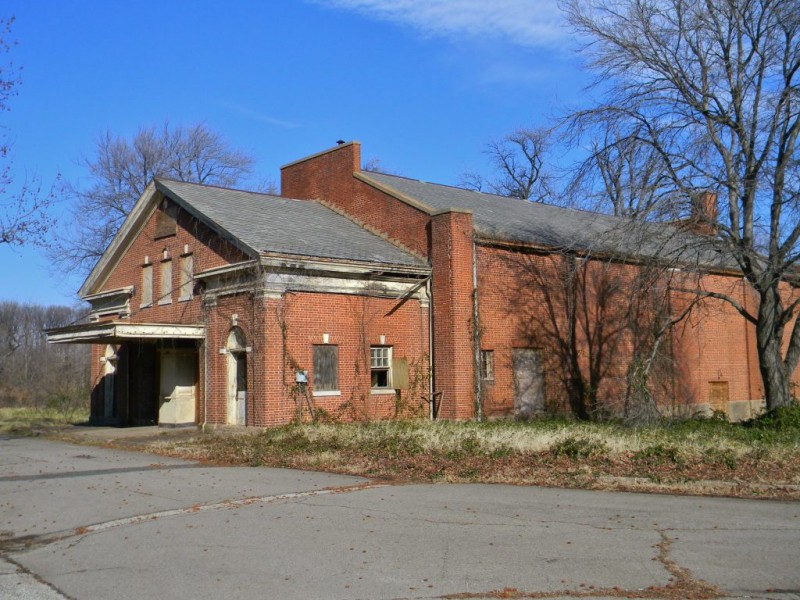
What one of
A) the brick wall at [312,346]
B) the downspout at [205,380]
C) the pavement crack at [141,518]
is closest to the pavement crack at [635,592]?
the pavement crack at [141,518]

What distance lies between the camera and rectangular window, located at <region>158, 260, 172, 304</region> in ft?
86.1

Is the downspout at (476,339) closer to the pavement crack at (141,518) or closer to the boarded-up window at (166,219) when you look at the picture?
the boarded-up window at (166,219)

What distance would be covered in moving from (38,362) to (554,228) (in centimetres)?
6580

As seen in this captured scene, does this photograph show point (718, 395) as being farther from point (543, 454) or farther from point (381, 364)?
point (543, 454)

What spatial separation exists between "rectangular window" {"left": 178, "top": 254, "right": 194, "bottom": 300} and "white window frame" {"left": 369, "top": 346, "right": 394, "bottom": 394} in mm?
5810

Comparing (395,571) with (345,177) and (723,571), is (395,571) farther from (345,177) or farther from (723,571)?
(345,177)

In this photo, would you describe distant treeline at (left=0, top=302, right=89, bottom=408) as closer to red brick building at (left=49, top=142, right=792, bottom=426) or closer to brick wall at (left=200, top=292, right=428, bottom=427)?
red brick building at (left=49, top=142, right=792, bottom=426)

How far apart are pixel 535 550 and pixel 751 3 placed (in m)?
15.7

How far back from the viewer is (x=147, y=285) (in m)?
27.9

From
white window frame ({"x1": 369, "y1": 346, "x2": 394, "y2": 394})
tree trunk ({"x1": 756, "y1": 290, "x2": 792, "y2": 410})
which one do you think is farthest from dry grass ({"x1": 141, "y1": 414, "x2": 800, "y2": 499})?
white window frame ({"x1": 369, "y1": 346, "x2": 394, "y2": 394})

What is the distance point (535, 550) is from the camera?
28.0 ft

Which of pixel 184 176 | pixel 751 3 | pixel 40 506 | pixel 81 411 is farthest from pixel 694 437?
pixel 184 176

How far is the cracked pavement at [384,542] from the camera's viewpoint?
7.40 metres

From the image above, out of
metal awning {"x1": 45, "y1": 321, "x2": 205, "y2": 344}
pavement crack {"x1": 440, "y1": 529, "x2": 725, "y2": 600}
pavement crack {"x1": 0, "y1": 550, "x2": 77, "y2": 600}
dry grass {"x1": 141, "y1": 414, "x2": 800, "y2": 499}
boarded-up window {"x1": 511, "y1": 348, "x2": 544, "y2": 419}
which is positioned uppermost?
metal awning {"x1": 45, "y1": 321, "x2": 205, "y2": 344}
